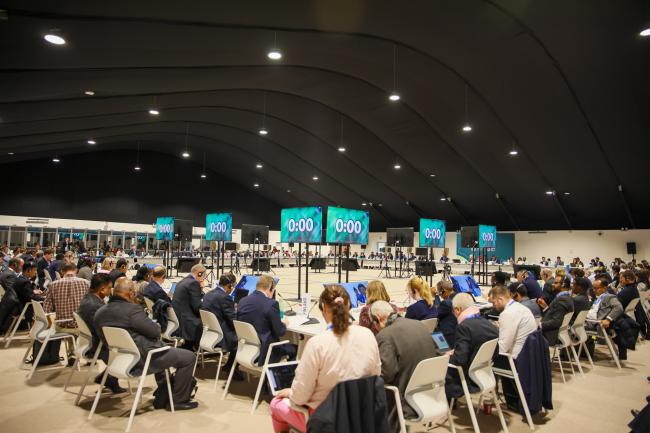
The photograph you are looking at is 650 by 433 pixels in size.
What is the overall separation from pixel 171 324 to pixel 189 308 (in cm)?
61

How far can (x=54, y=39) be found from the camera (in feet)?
18.4

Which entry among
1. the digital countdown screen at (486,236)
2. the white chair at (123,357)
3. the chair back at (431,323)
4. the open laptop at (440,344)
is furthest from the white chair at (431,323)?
the digital countdown screen at (486,236)

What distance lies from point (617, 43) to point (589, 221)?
12296mm

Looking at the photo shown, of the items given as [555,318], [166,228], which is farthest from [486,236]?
[166,228]

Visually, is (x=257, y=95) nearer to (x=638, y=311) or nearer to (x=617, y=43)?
(x=617, y=43)

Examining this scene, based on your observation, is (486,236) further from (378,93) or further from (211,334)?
(211,334)

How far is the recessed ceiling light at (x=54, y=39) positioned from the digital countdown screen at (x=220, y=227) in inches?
189

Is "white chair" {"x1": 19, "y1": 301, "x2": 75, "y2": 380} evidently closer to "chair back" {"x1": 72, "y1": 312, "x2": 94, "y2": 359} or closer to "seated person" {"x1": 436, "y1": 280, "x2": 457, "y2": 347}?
Result: "chair back" {"x1": 72, "y1": 312, "x2": 94, "y2": 359}

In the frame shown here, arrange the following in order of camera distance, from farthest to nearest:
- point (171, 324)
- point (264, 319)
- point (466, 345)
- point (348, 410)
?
point (171, 324) < point (264, 319) < point (466, 345) < point (348, 410)

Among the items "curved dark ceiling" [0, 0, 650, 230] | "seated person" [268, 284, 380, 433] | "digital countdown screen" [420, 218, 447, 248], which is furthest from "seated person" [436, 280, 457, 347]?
"digital countdown screen" [420, 218, 447, 248]

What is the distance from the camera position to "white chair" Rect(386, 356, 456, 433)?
2.66 m

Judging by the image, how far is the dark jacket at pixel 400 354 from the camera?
8.89 feet

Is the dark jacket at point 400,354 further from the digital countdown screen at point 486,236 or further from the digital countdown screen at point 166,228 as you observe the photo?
the digital countdown screen at point 166,228

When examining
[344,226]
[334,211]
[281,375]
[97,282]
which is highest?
[334,211]
